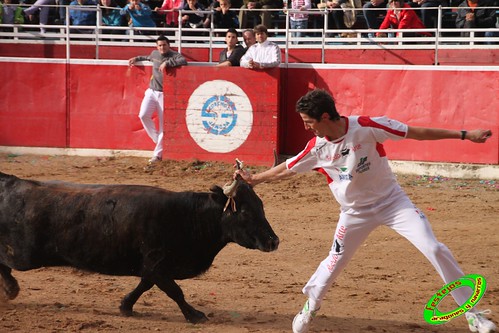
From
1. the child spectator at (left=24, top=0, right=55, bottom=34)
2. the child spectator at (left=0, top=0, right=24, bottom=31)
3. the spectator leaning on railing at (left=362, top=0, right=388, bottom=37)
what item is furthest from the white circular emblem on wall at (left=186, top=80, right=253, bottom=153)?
the child spectator at (left=0, top=0, right=24, bottom=31)

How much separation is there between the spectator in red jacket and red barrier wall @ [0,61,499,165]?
4.40ft

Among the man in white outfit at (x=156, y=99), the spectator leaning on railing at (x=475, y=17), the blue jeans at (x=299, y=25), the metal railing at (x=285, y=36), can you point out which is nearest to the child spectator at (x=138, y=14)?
the metal railing at (x=285, y=36)

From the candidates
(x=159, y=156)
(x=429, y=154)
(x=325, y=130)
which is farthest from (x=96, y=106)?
(x=325, y=130)

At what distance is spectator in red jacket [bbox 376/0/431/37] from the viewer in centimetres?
1506

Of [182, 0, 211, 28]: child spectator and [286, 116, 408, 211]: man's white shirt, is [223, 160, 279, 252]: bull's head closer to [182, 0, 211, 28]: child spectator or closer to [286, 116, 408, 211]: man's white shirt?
[286, 116, 408, 211]: man's white shirt

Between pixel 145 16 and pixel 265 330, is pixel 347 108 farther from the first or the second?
pixel 265 330

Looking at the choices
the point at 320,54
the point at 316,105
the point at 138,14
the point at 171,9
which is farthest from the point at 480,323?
the point at 171,9

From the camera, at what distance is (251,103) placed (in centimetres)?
1489

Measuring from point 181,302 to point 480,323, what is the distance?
88.6 inches

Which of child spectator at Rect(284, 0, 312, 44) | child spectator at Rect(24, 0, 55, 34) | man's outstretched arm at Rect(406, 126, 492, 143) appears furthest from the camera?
child spectator at Rect(24, 0, 55, 34)

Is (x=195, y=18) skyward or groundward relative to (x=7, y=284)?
skyward

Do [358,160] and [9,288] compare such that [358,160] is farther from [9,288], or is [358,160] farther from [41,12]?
[41,12]

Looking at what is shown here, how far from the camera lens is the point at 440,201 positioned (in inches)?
475

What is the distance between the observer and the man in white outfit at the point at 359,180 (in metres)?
5.79
